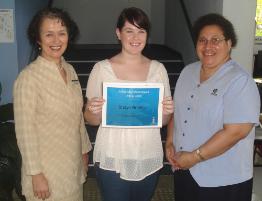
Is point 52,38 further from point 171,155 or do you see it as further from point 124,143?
point 171,155

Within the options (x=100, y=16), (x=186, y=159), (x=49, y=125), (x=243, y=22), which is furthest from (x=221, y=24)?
(x=100, y=16)

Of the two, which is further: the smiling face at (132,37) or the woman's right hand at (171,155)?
the woman's right hand at (171,155)

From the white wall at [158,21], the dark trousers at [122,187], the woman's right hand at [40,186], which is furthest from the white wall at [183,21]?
the woman's right hand at [40,186]

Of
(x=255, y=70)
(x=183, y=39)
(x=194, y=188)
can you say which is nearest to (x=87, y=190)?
(x=194, y=188)

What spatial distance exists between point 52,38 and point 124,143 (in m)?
0.70

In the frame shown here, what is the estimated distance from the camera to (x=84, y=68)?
5.19m

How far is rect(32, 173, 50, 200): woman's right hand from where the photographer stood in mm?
1890

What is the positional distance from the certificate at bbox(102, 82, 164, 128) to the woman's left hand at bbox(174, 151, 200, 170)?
236 mm

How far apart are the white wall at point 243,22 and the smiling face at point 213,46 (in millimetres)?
1483

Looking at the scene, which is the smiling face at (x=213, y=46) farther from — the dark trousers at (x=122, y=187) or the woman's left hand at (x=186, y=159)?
the dark trousers at (x=122, y=187)

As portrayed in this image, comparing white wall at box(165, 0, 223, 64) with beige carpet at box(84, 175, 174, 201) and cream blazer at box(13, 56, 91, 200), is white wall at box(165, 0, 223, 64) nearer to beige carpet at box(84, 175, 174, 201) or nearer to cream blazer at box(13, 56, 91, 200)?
beige carpet at box(84, 175, 174, 201)

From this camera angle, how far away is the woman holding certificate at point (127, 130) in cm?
194

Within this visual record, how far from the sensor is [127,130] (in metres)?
1.99

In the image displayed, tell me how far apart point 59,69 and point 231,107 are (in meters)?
0.96
